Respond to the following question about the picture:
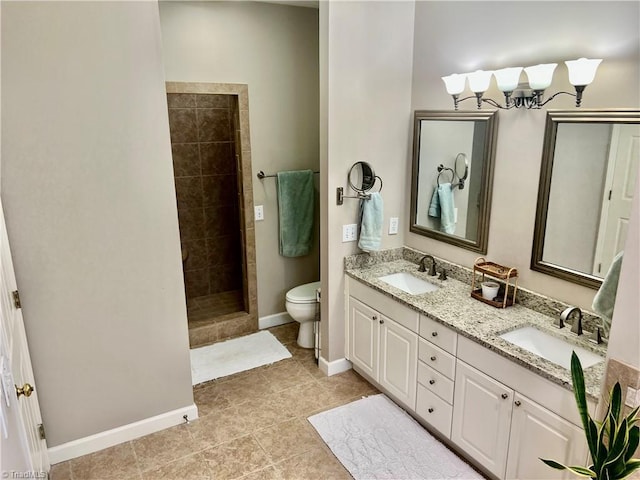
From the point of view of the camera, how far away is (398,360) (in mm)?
2938

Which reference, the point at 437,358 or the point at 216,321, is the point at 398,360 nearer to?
the point at 437,358

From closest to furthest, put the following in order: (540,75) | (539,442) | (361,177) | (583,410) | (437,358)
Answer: (583,410) < (539,442) < (540,75) < (437,358) < (361,177)

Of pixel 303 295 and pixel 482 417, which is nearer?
pixel 482 417

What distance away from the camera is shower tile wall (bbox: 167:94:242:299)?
429cm

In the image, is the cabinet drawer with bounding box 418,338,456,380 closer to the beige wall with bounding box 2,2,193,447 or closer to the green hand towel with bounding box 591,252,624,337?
the green hand towel with bounding box 591,252,624,337

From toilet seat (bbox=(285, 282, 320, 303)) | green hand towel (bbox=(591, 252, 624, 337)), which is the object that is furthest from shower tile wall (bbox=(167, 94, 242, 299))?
green hand towel (bbox=(591, 252, 624, 337))

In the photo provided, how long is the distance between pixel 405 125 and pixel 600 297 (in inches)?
69.5

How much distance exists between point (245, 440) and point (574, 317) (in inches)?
76.6

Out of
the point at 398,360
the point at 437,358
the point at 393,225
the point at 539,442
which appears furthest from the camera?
the point at 393,225

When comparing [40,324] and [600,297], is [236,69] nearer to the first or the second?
[40,324]

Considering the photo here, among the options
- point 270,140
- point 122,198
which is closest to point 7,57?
point 122,198

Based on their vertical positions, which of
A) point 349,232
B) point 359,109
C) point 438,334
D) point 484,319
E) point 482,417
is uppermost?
point 359,109

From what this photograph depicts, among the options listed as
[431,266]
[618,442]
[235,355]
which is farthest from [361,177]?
[618,442]

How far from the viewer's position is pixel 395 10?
3.04 m
